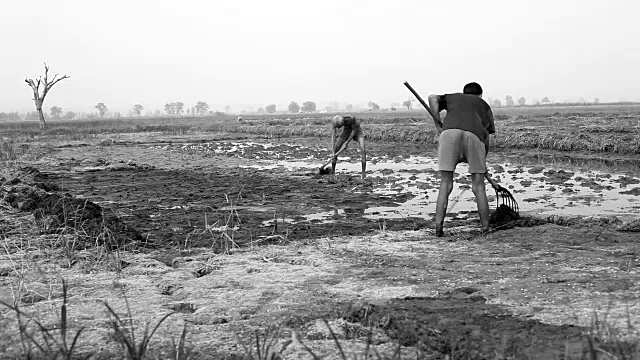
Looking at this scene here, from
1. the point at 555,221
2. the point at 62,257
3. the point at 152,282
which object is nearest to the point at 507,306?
the point at 152,282

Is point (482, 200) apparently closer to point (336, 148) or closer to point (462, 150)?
point (462, 150)

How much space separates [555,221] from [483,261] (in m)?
2.21

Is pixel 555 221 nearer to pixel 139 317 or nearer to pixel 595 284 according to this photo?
pixel 595 284

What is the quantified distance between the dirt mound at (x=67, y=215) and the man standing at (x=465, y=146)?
343 centimetres

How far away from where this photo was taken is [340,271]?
5.09m

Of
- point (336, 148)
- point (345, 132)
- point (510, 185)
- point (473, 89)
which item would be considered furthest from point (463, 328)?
point (336, 148)

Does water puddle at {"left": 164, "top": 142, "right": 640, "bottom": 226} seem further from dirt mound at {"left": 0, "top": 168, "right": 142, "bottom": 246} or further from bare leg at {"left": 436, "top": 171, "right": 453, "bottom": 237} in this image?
dirt mound at {"left": 0, "top": 168, "right": 142, "bottom": 246}

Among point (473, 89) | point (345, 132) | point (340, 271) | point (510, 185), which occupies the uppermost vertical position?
point (473, 89)

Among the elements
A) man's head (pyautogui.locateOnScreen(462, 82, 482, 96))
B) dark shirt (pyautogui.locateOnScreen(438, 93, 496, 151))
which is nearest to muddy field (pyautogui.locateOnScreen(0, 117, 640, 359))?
dark shirt (pyautogui.locateOnScreen(438, 93, 496, 151))

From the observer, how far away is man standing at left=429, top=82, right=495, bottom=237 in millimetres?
6555

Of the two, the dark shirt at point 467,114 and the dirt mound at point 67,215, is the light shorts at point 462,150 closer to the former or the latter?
the dark shirt at point 467,114

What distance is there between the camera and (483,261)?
17.3 ft

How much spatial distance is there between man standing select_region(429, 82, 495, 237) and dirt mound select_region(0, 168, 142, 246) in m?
3.43

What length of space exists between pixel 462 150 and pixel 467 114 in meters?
0.40
